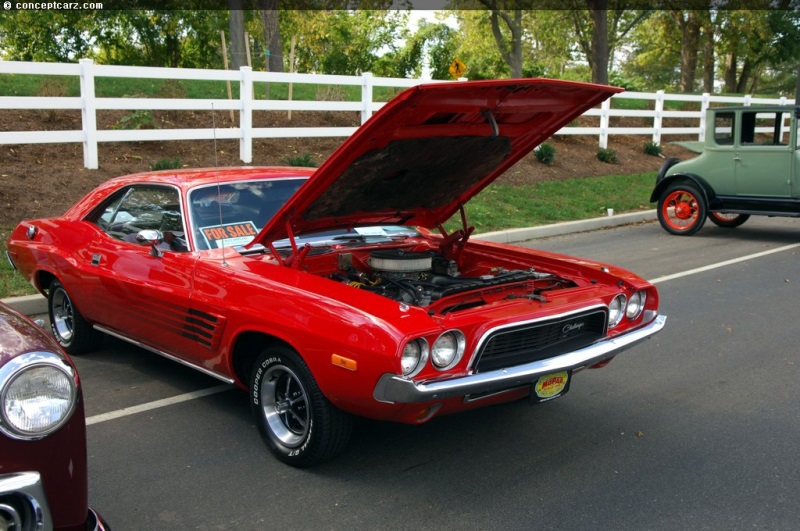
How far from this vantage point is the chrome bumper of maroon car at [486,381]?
11.0 ft

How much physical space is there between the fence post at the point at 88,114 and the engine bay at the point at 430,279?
26.0ft

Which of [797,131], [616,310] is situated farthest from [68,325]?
[797,131]

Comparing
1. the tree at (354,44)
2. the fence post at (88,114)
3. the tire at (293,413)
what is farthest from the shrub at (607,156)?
the tree at (354,44)

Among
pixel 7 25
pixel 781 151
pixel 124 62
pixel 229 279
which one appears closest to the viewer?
pixel 229 279

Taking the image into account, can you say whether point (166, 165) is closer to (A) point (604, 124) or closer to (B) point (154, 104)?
(B) point (154, 104)

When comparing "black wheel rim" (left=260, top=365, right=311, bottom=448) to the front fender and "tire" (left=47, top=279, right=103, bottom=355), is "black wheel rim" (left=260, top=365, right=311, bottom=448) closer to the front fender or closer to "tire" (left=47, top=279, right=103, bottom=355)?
"tire" (left=47, top=279, right=103, bottom=355)

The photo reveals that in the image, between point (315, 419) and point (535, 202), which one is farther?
point (535, 202)

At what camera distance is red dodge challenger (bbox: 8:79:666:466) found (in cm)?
354

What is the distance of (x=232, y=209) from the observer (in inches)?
192

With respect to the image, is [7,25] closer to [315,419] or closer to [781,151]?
[781,151]

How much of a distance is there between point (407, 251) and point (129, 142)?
953 cm

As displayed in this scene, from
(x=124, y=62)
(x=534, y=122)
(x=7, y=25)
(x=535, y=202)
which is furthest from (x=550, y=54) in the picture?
(x=534, y=122)

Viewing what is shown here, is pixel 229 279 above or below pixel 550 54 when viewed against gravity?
below

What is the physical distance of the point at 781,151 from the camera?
1155cm
